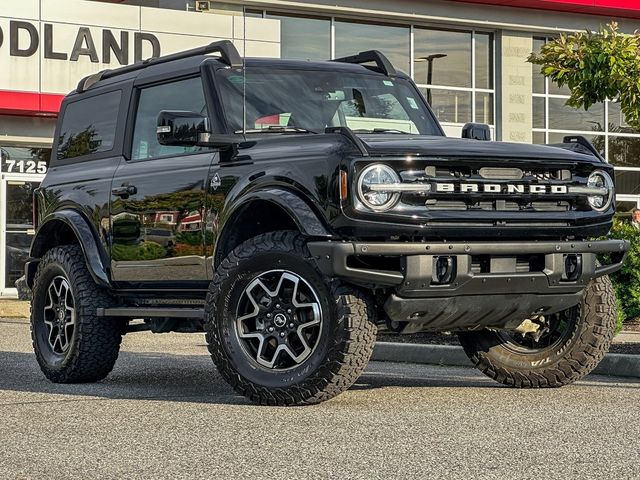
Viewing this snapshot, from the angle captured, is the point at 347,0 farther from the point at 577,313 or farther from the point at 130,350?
the point at 577,313

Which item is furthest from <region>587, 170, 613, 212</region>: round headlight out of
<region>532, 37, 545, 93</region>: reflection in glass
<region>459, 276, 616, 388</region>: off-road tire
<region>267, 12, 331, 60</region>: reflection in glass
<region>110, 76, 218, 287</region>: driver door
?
<region>532, 37, 545, 93</region>: reflection in glass

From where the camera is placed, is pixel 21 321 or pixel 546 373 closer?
pixel 546 373

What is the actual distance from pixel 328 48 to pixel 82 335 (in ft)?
54.8

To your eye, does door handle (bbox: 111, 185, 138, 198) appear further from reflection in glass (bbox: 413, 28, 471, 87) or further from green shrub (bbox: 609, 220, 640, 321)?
reflection in glass (bbox: 413, 28, 471, 87)

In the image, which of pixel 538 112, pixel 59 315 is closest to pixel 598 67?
pixel 59 315

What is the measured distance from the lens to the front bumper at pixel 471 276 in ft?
23.7

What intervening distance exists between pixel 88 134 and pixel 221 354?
2.88 meters

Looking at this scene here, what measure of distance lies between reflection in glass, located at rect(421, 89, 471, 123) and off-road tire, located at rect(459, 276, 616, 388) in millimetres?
17534

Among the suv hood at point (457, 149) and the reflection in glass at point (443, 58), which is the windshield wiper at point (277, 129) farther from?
the reflection in glass at point (443, 58)

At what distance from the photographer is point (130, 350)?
12.9 m

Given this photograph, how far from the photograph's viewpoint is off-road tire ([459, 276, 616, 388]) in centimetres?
840

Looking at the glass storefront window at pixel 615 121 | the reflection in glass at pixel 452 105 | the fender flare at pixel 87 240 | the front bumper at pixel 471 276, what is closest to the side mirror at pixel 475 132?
the front bumper at pixel 471 276

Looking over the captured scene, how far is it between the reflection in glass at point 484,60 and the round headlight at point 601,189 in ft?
62.1

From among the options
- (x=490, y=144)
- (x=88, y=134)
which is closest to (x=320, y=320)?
(x=490, y=144)
